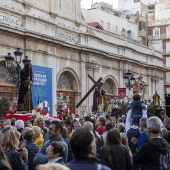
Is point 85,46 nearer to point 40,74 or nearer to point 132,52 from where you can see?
point 40,74

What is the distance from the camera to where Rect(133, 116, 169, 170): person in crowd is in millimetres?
7207

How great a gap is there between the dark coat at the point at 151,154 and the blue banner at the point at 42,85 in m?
19.4

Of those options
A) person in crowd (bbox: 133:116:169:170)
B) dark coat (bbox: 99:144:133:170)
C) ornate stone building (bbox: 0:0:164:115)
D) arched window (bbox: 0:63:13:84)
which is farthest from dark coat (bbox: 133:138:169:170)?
arched window (bbox: 0:63:13:84)

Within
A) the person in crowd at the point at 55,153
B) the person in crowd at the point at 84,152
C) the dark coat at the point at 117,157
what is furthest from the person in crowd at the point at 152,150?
the person in crowd at the point at 84,152

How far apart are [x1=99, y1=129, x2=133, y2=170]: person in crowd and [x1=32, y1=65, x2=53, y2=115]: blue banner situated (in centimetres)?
1898

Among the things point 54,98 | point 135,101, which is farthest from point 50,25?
point 135,101

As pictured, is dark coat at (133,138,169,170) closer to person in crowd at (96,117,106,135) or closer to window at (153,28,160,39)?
person in crowd at (96,117,106,135)

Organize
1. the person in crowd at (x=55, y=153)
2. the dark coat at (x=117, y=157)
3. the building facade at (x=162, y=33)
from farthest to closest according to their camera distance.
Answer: the building facade at (x=162, y=33) → the dark coat at (x=117, y=157) → the person in crowd at (x=55, y=153)

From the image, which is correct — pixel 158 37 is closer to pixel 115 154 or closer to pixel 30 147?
pixel 30 147

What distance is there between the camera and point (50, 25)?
29.5m

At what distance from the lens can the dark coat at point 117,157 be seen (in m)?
7.54

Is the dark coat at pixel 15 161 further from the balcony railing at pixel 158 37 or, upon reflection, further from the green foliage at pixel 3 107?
the balcony railing at pixel 158 37

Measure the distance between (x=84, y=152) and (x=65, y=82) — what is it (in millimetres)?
27309

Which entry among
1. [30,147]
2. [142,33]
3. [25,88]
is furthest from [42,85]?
[142,33]
